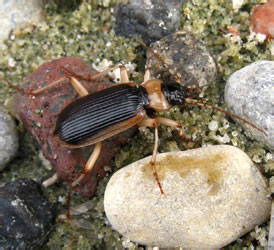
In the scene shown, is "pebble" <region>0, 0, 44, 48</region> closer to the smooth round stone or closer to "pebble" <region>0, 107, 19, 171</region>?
"pebble" <region>0, 107, 19, 171</region>

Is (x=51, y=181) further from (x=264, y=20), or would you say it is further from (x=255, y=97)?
(x=264, y=20)

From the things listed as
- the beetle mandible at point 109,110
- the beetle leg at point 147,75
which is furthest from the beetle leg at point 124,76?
the beetle leg at point 147,75

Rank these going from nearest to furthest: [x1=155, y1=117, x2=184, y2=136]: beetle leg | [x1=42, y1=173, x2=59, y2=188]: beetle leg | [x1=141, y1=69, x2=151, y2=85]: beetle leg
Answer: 1. [x1=155, y1=117, x2=184, y2=136]: beetle leg
2. [x1=141, y1=69, x2=151, y2=85]: beetle leg
3. [x1=42, y1=173, x2=59, y2=188]: beetle leg

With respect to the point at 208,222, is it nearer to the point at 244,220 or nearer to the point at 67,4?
the point at 244,220

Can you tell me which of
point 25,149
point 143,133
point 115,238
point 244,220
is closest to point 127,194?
point 115,238

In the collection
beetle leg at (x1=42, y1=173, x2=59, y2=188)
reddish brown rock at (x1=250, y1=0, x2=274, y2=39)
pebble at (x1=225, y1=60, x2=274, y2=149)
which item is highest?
reddish brown rock at (x1=250, y1=0, x2=274, y2=39)

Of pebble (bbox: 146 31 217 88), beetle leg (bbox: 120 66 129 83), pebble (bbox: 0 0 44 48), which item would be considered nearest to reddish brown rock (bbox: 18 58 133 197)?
beetle leg (bbox: 120 66 129 83)

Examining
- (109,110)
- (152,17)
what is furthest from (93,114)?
(152,17)
